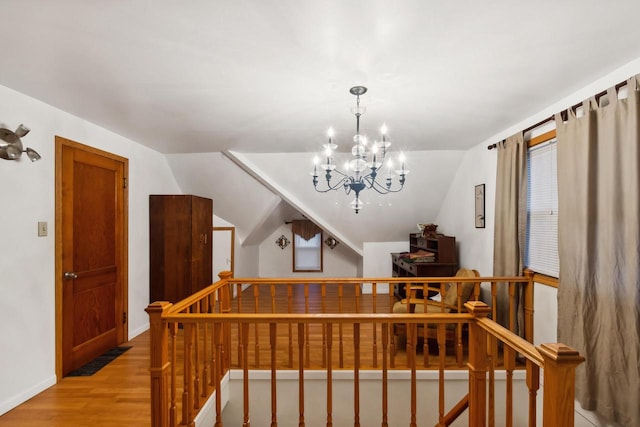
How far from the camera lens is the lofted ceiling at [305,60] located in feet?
4.73

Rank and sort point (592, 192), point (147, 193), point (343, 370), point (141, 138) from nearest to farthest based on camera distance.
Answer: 1. point (592, 192)
2. point (343, 370)
3. point (141, 138)
4. point (147, 193)

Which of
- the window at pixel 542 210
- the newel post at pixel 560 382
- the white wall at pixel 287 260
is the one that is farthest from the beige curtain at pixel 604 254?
the white wall at pixel 287 260

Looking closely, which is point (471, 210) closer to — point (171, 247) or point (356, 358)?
point (356, 358)

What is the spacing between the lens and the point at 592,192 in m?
2.10

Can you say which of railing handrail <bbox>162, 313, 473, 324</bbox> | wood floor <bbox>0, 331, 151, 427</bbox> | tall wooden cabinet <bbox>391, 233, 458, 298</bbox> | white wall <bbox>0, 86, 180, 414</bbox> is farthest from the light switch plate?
tall wooden cabinet <bbox>391, 233, 458, 298</bbox>

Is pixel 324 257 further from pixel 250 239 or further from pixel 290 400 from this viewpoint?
pixel 290 400

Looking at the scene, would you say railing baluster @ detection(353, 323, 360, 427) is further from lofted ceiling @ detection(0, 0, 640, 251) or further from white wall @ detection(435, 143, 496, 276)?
white wall @ detection(435, 143, 496, 276)

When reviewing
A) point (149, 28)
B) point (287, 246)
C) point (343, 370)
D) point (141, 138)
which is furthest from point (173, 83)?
point (287, 246)

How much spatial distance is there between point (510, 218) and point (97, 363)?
13.3 ft

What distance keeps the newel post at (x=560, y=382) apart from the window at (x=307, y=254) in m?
6.08

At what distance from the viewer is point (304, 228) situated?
714 cm

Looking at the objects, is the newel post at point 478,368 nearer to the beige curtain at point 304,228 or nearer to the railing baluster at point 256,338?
the railing baluster at point 256,338

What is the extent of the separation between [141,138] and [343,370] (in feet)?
10.6

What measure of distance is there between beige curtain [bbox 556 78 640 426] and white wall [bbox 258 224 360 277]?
5.15 meters
